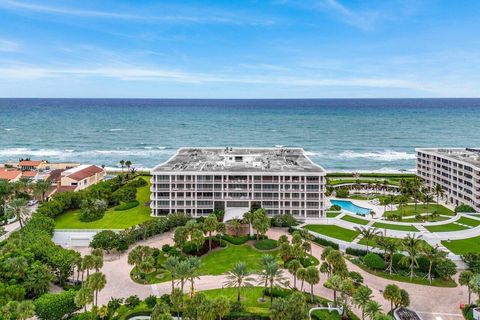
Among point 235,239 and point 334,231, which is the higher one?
point 334,231

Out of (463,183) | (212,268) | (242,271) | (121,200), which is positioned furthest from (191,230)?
(463,183)

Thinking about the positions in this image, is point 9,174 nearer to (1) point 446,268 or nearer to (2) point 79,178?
(2) point 79,178

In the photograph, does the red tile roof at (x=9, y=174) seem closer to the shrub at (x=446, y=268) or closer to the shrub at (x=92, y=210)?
the shrub at (x=92, y=210)

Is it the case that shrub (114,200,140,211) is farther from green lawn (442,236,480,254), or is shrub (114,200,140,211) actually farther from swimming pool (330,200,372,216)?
green lawn (442,236,480,254)

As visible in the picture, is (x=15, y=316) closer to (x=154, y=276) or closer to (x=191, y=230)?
(x=154, y=276)

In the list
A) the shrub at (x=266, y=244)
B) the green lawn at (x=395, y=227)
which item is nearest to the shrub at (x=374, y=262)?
the green lawn at (x=395, y=227)

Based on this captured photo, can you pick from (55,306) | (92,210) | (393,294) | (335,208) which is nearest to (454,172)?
(335,208)
